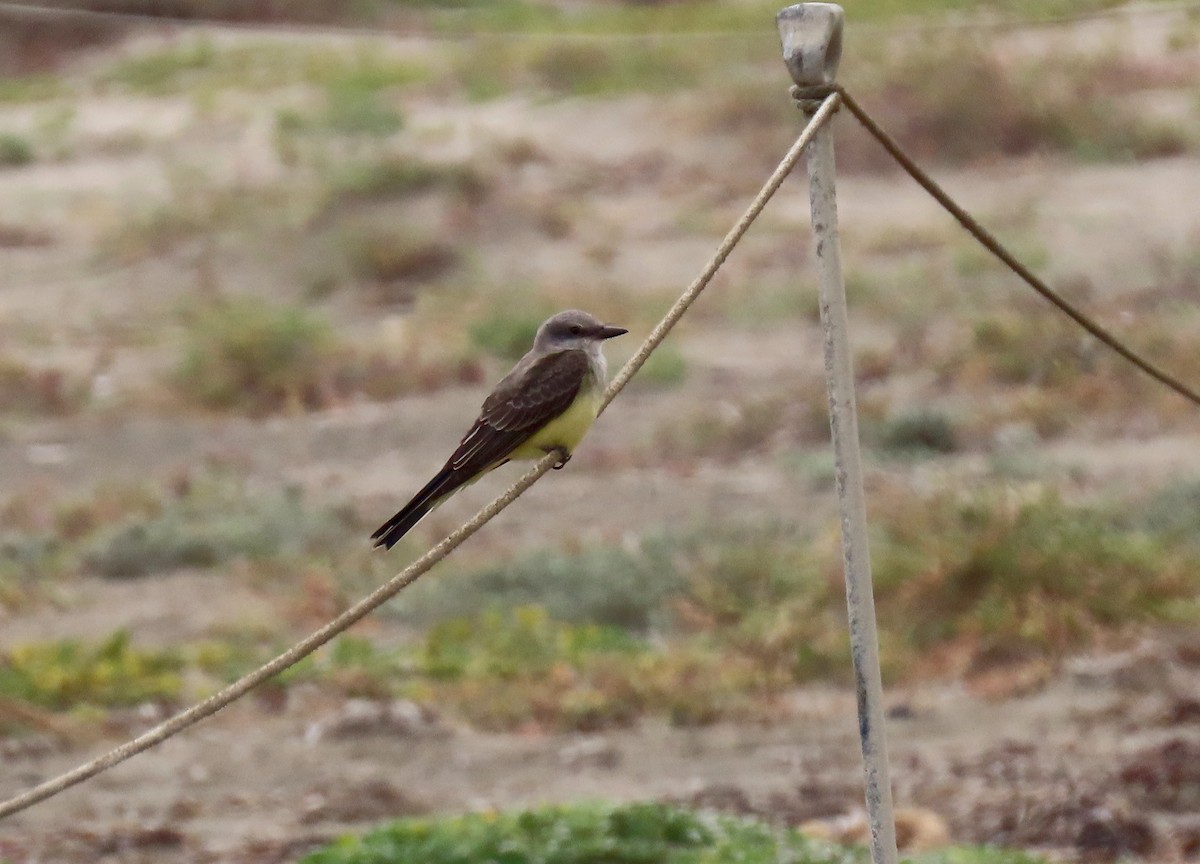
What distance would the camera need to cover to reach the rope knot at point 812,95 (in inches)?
155

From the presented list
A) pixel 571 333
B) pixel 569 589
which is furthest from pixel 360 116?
pixel 571 333

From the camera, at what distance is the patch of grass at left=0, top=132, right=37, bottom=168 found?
20000 millimetres

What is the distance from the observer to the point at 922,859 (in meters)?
6.04

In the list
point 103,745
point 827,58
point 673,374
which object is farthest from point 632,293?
point 827,58

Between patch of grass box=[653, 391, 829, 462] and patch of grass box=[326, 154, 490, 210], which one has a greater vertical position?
patch of grass box=[326, 154, 490, 210]

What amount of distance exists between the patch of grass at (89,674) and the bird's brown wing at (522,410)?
13.9 ft

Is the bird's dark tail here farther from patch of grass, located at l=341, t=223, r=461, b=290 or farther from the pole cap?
patch of grass, located at l=341, t=223, r=461, b=290

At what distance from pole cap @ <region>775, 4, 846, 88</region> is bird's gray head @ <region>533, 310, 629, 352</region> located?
1.47 metres

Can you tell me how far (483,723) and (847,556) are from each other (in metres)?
4.72

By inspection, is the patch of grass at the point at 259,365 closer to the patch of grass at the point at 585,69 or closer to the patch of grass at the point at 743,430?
the patch of grass at the point at 743,430

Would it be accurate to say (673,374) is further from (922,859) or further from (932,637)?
(922,859)

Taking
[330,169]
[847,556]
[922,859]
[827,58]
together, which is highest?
[330,169]

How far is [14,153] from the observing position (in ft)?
65.6

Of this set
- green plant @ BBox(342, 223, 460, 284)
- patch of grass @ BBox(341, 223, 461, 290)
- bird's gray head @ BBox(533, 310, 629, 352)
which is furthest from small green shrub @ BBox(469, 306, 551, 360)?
bird's gray head @ BBox(533, 310, 629, 352)
